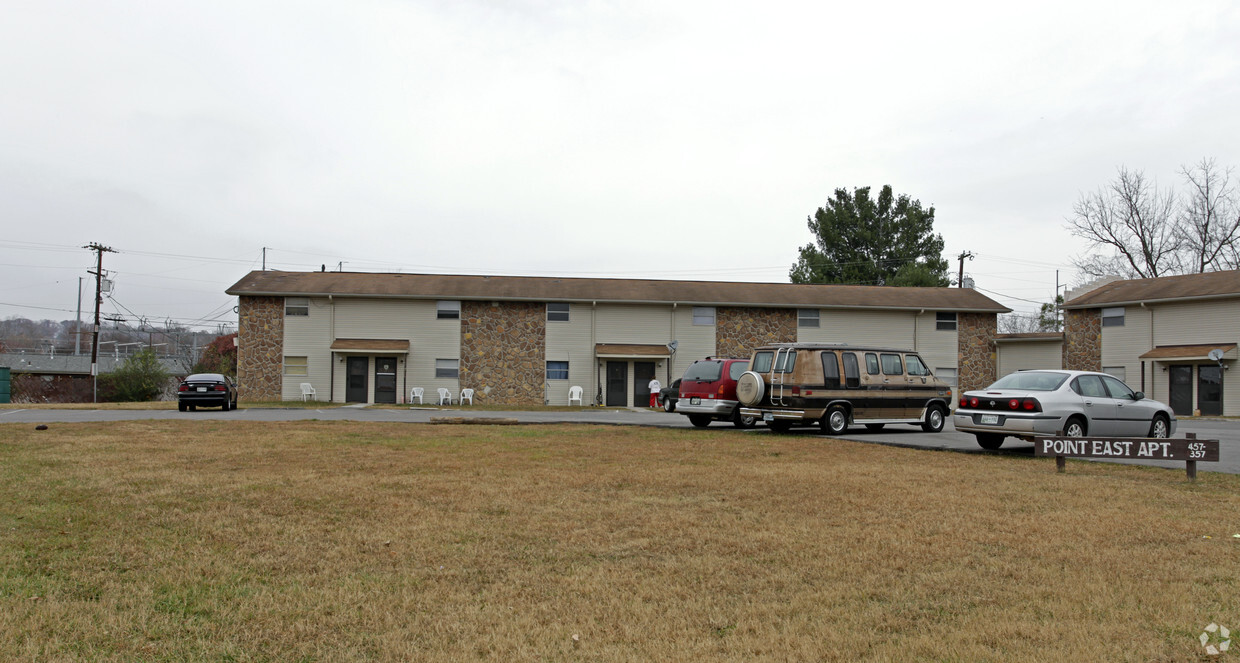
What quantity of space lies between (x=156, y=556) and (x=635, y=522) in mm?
3440

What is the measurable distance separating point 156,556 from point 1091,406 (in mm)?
13082

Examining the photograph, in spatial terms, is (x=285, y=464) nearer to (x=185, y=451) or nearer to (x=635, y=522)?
(x=185, y=451)

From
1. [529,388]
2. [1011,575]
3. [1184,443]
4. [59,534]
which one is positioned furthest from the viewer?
[529,388]

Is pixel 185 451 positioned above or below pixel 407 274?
below

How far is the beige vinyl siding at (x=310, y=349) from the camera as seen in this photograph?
35.1m

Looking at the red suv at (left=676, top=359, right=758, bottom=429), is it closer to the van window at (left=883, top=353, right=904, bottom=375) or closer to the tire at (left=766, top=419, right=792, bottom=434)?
the tire at (left=766, top=419, right=792, bottom=434)

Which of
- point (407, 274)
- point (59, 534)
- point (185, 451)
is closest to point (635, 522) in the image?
point (59, 534)

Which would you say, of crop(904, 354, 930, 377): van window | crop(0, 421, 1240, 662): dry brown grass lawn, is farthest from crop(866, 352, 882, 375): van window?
crop(0, 421, 1240, 662): dry brown grass lawn

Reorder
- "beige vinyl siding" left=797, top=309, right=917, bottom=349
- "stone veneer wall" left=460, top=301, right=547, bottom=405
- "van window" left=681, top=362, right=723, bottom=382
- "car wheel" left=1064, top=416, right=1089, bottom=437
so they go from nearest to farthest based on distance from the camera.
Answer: "car wheel" left=1064, top=416, right=1089, bottom=437, "van window" left=681, top=362, right=723, bottom=382, "stone veneer wall" left=460, top=301, right=547, bottom=405, "beige vinyl siding" left=797, top=309, right=917, bottom=349

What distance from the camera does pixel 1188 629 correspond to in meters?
4.25

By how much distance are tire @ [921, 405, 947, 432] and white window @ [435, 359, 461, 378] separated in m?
21.8

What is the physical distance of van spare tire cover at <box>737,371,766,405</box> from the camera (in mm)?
17125

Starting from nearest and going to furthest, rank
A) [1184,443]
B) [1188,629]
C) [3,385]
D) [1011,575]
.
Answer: [1188,629]
[1011,575]
[1184,443]
[3,385]

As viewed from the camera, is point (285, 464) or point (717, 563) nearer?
point (717, 563)
